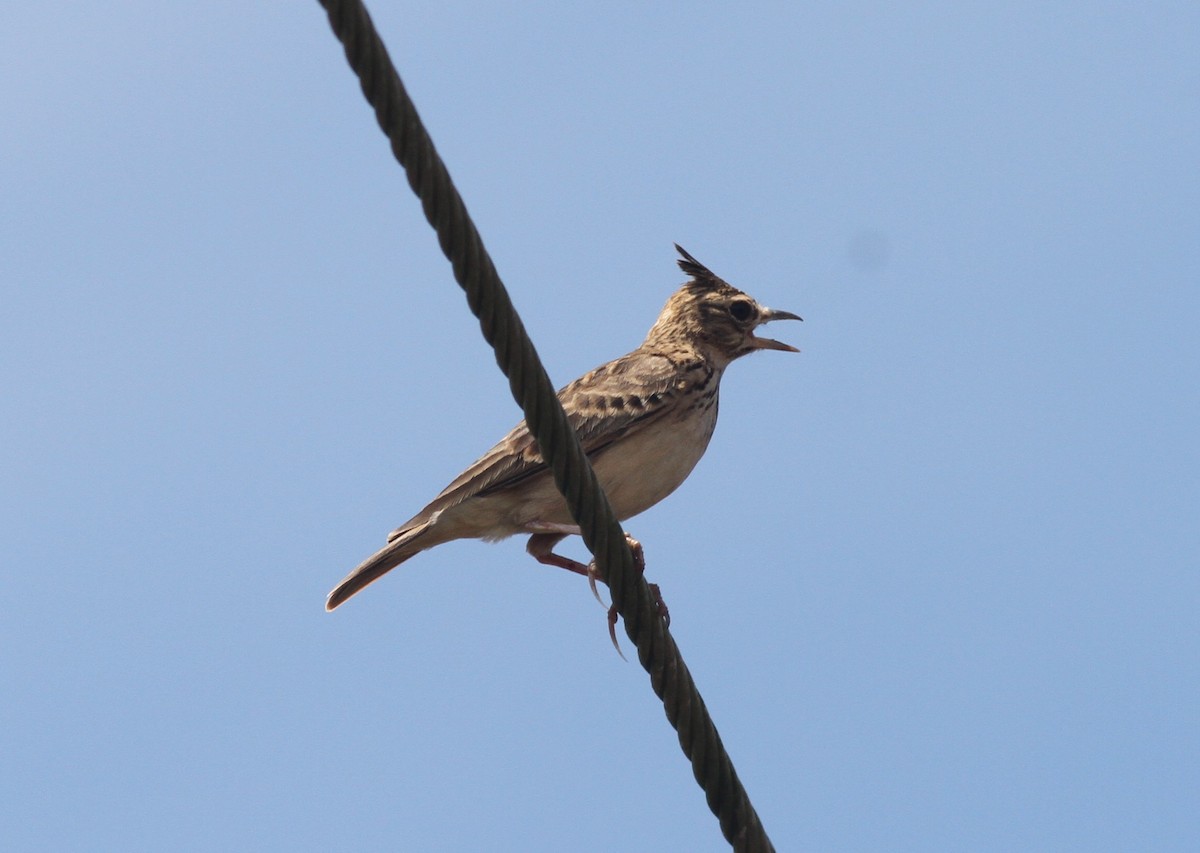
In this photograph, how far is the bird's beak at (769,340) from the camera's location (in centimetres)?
1160

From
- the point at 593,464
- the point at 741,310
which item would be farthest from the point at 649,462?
the point at 741,310

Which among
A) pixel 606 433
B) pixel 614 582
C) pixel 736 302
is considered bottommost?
pixel 614 582

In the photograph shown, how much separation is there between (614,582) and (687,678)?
50 centimetres

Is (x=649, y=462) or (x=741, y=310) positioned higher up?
(x=741, y=310)

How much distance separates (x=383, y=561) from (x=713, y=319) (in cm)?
327

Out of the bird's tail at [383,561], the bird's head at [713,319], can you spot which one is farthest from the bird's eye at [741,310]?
the bird's tail at [383,561]

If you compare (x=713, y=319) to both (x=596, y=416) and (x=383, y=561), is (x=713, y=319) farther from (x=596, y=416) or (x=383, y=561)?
(x=383, y=561)

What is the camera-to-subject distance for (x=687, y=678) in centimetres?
604

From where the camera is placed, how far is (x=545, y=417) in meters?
5.33

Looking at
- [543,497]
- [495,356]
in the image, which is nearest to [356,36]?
[495,356]

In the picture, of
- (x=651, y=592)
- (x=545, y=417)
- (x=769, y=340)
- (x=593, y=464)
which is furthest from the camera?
(x=769, y=340)

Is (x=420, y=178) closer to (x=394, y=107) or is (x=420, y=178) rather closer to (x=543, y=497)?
(x=394, y=107)

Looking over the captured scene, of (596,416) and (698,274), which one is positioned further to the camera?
(698,274)

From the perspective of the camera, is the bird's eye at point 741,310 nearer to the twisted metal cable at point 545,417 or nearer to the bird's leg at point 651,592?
the bird's leg at point 651,592
